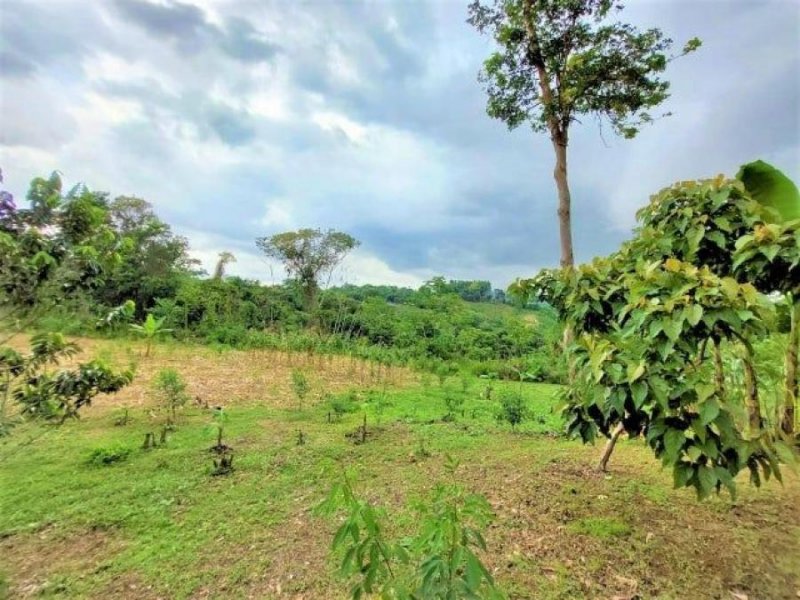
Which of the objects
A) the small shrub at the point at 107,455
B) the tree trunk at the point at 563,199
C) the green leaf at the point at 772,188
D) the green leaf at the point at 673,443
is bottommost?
the small shrub at the point at 107,455

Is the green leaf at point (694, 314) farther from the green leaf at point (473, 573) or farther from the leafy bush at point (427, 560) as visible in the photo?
the green leaf at point (473, 573)

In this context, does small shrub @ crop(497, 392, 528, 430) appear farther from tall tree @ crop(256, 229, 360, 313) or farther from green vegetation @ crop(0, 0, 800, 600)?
tall tree @ crop(256, 229, 360, 313)

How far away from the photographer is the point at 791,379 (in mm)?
3402

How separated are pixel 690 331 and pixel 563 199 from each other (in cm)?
432

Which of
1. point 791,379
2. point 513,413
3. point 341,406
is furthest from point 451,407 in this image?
point 791,379

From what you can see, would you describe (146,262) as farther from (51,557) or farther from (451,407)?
(51,557)

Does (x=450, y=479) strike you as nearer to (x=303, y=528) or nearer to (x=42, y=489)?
(x=303, y=528)

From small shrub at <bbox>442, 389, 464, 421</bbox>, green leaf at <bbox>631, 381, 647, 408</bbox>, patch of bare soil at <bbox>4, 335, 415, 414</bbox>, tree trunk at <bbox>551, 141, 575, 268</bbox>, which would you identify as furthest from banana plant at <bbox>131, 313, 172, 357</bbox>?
green leaf at <bbox>631, 381, 647, 408</bbox>

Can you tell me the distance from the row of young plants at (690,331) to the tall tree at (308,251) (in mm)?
18623

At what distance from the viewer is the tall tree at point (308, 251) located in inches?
796

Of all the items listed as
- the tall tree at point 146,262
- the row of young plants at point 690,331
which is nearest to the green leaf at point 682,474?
the row of young plants at point 690,331

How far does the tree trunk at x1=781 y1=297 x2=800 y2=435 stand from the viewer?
10.7 feet

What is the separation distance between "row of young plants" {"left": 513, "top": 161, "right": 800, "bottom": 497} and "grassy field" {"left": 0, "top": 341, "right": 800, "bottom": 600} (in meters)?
0.78

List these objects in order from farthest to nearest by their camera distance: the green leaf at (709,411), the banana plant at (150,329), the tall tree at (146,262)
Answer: the tall tree at (146,262) < the banana plant at (150,329) < the green leaf at (709,411)
